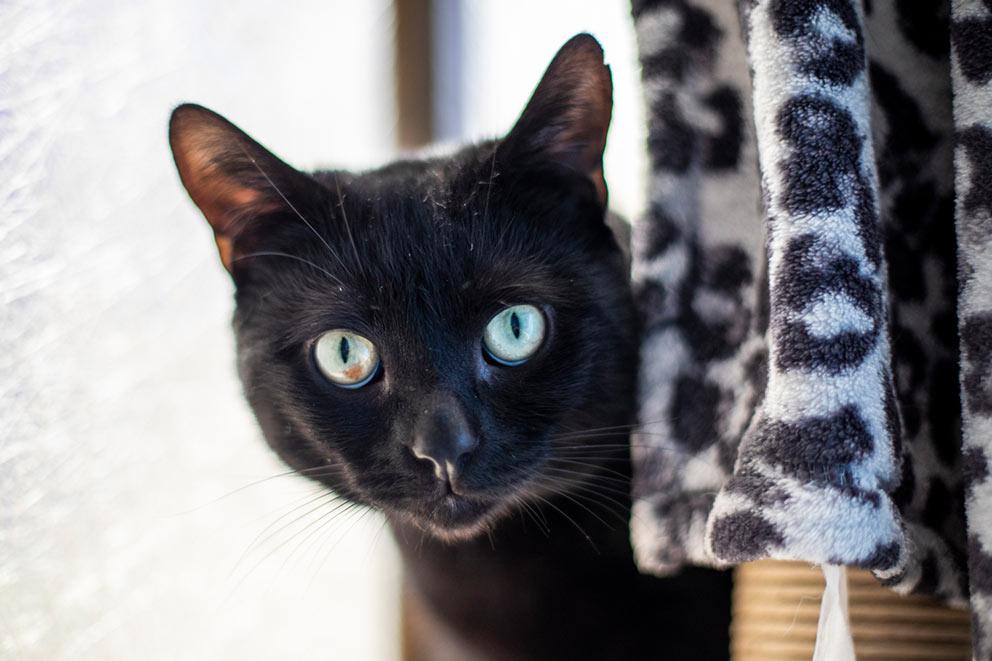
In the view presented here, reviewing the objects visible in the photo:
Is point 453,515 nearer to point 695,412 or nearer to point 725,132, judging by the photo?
point 695,412

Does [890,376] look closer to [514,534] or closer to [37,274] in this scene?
[514,534]

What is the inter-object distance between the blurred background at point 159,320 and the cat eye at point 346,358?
148mm

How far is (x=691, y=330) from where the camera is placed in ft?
2.75

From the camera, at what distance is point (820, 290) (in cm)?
60

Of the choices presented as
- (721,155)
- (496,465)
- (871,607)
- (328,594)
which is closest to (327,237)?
(496,465)

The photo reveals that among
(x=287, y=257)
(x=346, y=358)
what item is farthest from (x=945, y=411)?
(x=287, y=257)

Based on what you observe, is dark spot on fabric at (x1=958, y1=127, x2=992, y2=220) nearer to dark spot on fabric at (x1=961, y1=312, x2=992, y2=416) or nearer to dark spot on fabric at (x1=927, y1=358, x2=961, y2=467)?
dark spot on fabric at (x1=961, y1=312, x2=992, y2=416)

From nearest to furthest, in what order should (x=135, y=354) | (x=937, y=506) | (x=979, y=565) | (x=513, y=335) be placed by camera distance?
(x=979, y=565)
(x=937, y=506)
(x=513, y=335)
(x=135, y=354)

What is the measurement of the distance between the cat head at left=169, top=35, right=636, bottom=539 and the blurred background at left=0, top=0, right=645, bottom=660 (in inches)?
4.8

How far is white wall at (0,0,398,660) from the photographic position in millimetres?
856

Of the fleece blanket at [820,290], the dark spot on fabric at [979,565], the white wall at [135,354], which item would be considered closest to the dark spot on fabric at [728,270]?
the fleece blanket at [820,290]

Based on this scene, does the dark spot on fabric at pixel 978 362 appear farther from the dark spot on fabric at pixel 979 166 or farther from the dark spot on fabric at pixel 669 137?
the dark spot on fabric at pixel 669 137

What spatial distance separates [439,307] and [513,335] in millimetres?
77

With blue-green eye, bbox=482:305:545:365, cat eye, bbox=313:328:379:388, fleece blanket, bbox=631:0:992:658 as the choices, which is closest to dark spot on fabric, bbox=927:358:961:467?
fleece blanket, bbox=631:0:992:658
